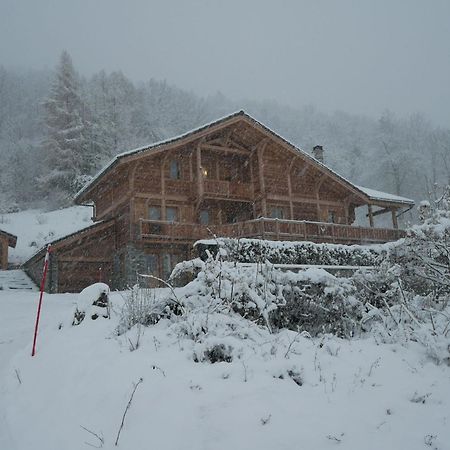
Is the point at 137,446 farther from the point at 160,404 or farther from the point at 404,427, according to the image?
the point at 404,427

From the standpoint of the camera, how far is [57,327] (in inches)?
322

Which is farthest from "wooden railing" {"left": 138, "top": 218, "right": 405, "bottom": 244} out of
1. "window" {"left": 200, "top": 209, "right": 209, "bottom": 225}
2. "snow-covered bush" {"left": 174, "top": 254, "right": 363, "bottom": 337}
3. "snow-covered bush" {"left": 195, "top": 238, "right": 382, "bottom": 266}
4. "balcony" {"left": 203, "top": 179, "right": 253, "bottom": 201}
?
"snow-covered bush" {"left": 174, "top": 254, "right": 363, "bottom": 337}


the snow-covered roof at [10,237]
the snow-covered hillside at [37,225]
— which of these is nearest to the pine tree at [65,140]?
the snow-covered hillside at [37,225]

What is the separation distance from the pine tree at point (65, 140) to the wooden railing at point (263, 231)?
901 inches

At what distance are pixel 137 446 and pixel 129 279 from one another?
16.6m

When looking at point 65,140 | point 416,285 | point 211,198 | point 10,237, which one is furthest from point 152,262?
point 65,140

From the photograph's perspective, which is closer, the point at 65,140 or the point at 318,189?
the point at 318,189

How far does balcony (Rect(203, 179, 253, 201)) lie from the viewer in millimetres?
21797

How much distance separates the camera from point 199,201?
851 inches

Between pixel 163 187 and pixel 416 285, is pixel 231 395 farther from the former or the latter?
pixel 163 187

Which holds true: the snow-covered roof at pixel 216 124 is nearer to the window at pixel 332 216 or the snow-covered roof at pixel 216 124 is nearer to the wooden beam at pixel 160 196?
the wooden beam at pixel 160 196

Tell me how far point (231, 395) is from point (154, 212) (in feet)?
59.0

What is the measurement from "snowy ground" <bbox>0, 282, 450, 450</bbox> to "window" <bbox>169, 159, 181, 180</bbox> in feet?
54.6

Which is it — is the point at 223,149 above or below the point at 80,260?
above
